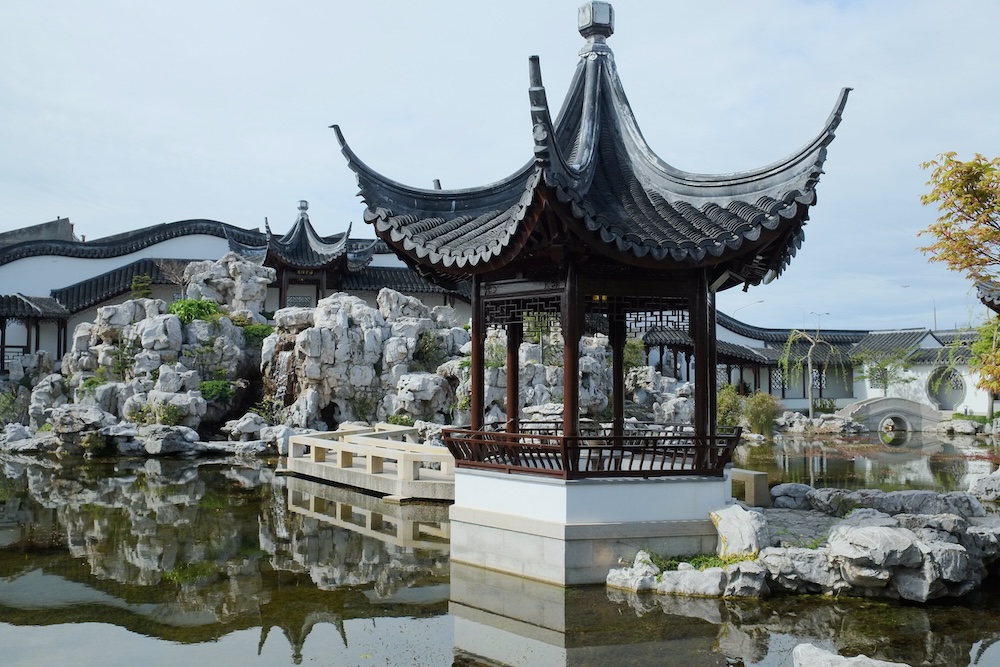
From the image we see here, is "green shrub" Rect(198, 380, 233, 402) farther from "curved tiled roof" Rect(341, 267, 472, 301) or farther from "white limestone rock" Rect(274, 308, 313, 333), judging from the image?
"curved tiled roof" Rect(341, 267, 472, 301)

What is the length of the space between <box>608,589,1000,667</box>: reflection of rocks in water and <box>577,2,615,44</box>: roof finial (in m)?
6.54

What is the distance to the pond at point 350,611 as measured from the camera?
19.4ft

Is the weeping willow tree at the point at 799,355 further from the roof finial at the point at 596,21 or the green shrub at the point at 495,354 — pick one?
the roof finial at the point at 596,21

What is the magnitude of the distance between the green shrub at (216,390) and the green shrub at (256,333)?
8.49 feet

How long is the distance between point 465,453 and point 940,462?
1611 cm

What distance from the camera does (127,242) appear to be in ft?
111

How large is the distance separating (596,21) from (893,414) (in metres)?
26.7

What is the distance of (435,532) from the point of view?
1041 centimetres

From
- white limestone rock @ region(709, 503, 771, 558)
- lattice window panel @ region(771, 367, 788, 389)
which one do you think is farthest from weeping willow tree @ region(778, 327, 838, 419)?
white limestone rock @ region(709, 503, 771, 558)

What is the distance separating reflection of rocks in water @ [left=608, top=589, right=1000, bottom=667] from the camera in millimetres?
5855

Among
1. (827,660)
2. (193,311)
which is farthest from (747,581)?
(193,311)

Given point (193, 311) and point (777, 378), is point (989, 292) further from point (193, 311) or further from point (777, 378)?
point (777, 378)

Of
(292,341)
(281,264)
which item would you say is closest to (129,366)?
(292,341)

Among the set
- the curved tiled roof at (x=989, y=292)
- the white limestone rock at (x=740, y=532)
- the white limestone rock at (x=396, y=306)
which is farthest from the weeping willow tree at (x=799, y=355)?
the white limestone rock at (x=740, y=532)
